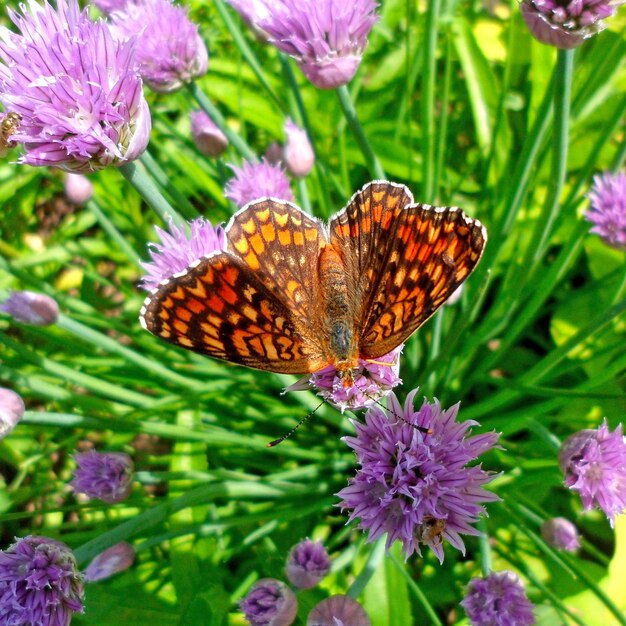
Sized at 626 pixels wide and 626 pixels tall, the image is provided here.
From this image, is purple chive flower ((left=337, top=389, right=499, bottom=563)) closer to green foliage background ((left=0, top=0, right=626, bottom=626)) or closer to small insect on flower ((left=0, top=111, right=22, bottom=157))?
green foliage background ((left=0, top=0, right=626, bottom=626))

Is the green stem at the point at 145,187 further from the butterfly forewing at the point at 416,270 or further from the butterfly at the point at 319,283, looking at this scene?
the butterfly forewing at the point at 416,270

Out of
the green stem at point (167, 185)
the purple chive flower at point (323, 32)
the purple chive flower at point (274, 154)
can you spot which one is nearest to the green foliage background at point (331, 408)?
the green stem at point (167, 185)

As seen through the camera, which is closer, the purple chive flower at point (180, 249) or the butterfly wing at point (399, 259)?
the butterfly wing at point (399, 259)

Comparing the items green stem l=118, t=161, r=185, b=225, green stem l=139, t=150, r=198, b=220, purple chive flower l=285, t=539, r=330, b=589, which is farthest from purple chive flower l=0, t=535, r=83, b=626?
green stem l=139, t=150, r=198, b=220

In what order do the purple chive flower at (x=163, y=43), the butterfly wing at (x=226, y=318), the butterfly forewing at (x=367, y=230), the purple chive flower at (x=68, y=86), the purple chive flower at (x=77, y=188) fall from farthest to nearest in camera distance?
the purple chive flower at (x=77, y=188)
the purple chive flower at (x=163, y=43)
the butterfly forewing at (x=367, y=230)
the butterfly wing at (x=226, y=318)
the purple chive flower at (x=68, y=86)

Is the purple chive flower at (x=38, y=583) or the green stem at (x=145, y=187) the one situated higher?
the green stem at (x=145, y=187)

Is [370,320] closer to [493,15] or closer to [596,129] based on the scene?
[596,129]

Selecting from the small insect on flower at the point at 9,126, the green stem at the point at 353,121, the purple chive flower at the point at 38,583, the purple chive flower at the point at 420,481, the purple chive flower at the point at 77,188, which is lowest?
the purple chive flower at the point at 38,583
